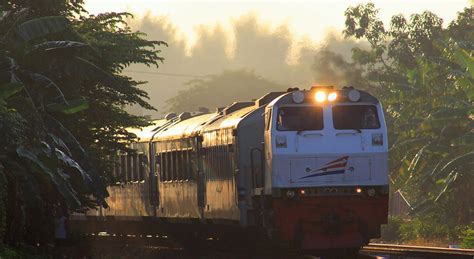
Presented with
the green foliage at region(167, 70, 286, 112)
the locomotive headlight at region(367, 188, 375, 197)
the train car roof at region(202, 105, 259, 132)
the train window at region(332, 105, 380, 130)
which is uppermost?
the green foliage at region(167, 70, 286, 112)

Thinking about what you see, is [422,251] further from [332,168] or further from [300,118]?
[300,118]

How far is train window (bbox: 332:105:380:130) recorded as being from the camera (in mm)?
24484

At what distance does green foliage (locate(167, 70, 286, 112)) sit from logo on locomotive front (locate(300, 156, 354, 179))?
106960 mm


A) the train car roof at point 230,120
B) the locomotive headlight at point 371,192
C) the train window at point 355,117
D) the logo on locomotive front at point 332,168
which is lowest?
the locomotive headlight at point 371,192

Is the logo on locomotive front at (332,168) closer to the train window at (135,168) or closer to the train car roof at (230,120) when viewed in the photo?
the train car roof at (230,120)

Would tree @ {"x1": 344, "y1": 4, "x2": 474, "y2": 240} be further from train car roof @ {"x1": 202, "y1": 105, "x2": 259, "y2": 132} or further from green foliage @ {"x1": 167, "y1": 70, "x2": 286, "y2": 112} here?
green foliage @ {"x1": 167, "y1": 70, "x2": 286, "y2": 112}

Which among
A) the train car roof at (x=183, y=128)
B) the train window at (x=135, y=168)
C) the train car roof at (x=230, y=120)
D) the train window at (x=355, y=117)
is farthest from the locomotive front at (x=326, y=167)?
the train window at (x=135, y=168)

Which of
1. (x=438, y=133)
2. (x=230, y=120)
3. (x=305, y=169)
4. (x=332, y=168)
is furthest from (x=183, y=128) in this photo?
(x=438, y=133)

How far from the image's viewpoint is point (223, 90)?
442 feet

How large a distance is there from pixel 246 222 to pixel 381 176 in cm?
306

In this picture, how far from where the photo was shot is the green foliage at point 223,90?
13250 cm

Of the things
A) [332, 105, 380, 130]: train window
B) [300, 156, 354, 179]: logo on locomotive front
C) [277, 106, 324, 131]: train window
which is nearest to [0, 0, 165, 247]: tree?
[277, 106, 324, 131]: train window

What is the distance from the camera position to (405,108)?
5025 cm

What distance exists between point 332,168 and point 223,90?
364 feet
